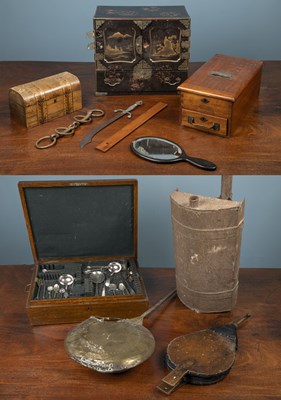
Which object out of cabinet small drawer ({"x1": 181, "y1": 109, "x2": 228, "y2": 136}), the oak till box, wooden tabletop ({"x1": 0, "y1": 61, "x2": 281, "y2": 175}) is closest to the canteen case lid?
the oak till box

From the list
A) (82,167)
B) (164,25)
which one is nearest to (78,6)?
(164,25)

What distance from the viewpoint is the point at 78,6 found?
2.64m

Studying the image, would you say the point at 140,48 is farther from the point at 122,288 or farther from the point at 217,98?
the point at 122,288

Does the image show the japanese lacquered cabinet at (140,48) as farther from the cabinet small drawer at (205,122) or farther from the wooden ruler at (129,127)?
the cabinet small drawer at (205,122)

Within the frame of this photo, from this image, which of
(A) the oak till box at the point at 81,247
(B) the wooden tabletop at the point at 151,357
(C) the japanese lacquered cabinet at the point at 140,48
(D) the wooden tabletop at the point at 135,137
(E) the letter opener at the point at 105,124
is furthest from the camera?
(A) the oak till box at the point at 81,247

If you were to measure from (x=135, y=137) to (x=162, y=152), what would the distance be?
0.11 metres

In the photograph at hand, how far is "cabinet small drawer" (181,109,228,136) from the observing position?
1.83 metres

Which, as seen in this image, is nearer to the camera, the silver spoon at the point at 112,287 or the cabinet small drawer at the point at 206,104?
the cabinet small drawer at the point at 206,104

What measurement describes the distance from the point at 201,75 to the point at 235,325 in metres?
0.90

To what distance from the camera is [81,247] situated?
2.57m

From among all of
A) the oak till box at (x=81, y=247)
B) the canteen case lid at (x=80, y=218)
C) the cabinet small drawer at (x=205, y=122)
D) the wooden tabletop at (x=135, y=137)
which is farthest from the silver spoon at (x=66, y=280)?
the cabinet small drawer at (x=205, y=122)

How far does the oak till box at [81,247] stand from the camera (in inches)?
91.7

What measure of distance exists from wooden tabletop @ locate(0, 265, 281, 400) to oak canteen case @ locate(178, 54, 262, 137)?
82 centimetres

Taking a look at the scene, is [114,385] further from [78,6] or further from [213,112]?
[78,6]
